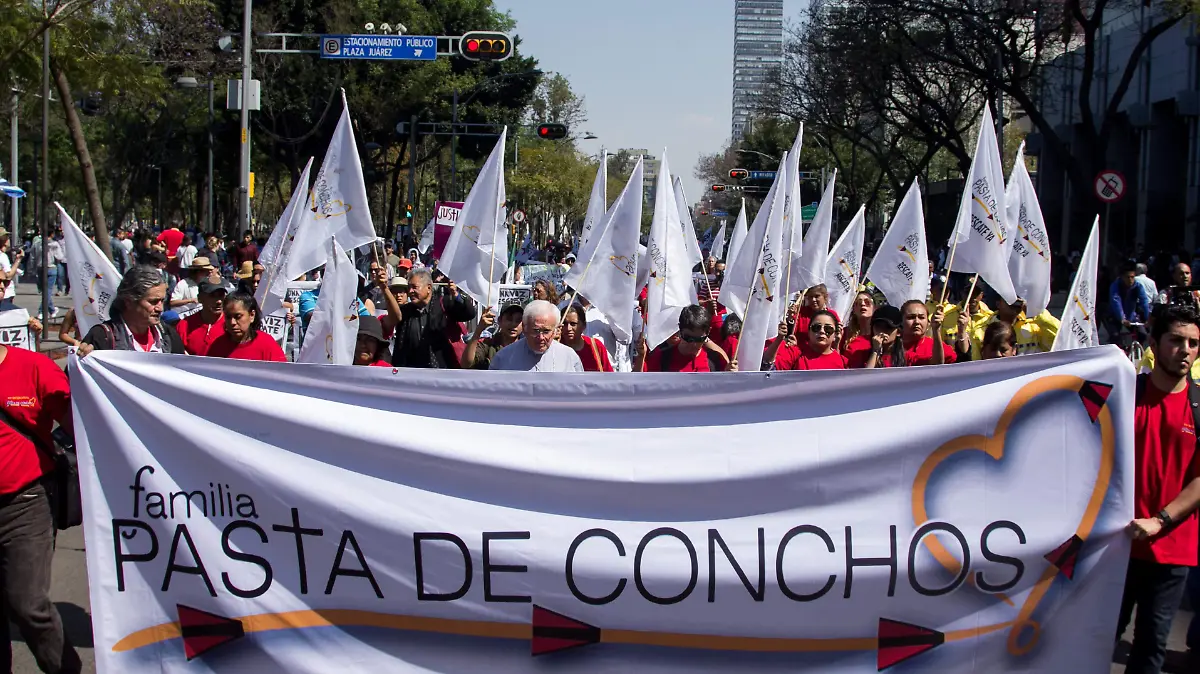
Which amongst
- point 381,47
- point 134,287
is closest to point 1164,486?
point 134,287

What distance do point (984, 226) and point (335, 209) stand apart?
470 centimetres

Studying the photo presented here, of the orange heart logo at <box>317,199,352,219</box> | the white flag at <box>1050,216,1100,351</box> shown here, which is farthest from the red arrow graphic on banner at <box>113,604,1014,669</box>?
the orange heart logo at <box>317,199,352,219</box>

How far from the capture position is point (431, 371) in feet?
15.1

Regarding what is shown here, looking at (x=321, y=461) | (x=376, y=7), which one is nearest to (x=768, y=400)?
(x=321, y=461)

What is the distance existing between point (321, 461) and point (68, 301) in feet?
78.7

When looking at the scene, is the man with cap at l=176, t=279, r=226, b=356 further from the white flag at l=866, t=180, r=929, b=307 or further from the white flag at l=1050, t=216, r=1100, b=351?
the white flag at l=866, t=180, r=929, b=307

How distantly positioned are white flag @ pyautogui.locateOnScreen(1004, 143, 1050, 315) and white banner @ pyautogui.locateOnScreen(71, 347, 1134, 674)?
5291 mm

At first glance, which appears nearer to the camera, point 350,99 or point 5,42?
point 5,42

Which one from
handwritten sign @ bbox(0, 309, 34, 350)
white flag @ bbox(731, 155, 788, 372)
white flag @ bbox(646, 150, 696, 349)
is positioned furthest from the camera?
white flag @ bbox(646, 150, 696, 349)

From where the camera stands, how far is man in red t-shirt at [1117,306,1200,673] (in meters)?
4.61

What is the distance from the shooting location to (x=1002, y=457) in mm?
4508

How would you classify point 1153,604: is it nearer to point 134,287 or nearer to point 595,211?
point 134,287

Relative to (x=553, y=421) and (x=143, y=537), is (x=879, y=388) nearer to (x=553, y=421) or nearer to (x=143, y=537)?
(x=553, y=421)

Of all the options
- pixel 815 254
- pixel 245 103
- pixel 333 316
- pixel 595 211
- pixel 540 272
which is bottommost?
pixel 333 316
